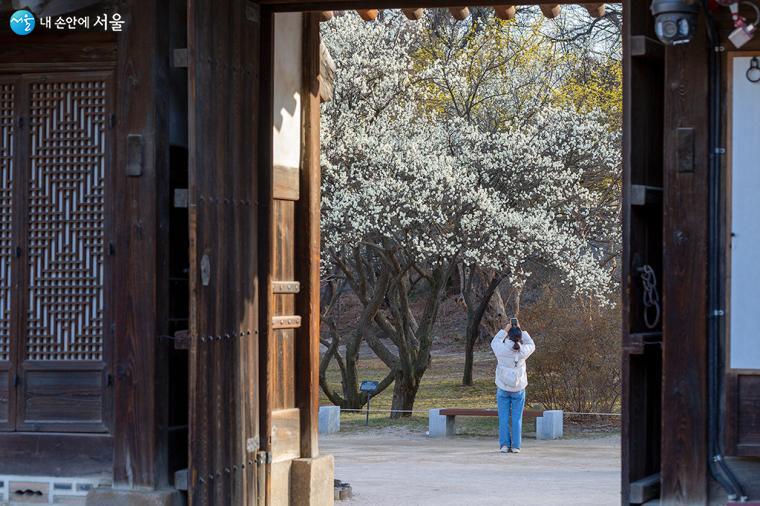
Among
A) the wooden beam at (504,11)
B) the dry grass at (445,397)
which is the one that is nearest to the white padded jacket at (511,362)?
the dry grass at (445,397)

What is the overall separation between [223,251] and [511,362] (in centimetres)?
769

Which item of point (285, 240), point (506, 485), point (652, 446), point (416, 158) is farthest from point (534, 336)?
point (652, 446)

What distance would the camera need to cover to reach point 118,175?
763cm

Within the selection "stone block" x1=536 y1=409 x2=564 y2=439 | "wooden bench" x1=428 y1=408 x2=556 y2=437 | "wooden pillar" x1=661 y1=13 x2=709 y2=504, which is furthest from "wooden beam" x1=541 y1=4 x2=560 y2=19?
"wooden bench" x1=428 y1=408 x2=556 y2=437

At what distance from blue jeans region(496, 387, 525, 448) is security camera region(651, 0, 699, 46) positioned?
8.76 m

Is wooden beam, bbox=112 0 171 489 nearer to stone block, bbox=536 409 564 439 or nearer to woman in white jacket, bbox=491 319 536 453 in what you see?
woman in white jacket, bbox=491 319 536 453

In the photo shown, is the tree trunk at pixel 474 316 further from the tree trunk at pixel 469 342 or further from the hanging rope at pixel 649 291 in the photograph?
the hanging rope at pixel 649 291

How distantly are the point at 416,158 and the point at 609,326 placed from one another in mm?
3806

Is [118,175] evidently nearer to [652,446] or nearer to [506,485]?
[652,446]

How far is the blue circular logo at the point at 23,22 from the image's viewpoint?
7.72m

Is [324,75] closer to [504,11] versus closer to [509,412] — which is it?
[504,11]

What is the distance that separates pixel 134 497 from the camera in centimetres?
742

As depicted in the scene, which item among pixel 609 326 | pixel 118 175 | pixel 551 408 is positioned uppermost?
pixel 118 175

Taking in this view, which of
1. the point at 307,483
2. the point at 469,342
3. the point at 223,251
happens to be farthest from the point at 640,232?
the point at 469,342
